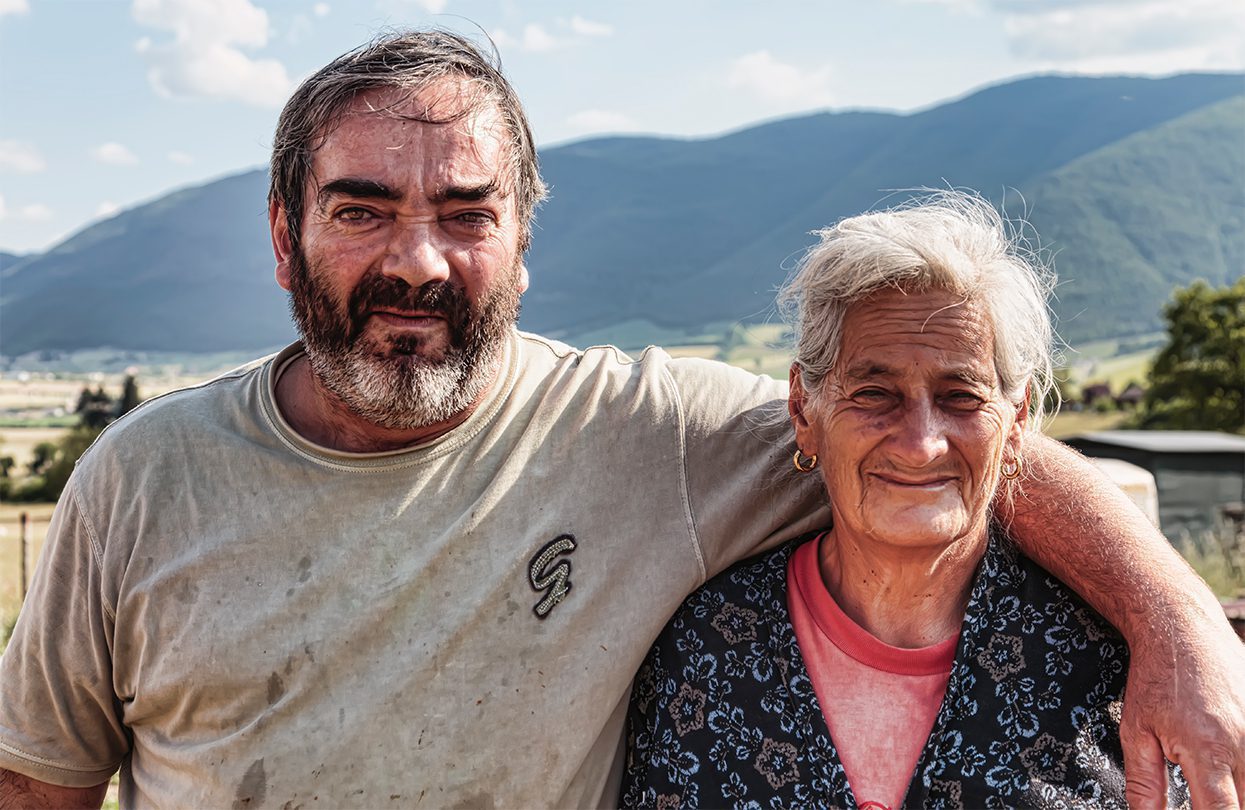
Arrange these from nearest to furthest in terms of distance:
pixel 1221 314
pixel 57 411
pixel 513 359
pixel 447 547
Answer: pixel 447 547
pixel 513 359
pixel 1221 314
pixel 57 411

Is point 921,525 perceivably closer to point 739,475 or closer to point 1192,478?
point 739,475

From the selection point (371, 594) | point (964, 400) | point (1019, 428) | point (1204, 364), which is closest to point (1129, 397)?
point (1204, 364)

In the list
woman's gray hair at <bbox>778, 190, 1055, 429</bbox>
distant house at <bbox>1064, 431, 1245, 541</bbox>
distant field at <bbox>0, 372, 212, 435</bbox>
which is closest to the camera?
woman's gray hair at <bbox>778, 190, 1055, 429</bbox>

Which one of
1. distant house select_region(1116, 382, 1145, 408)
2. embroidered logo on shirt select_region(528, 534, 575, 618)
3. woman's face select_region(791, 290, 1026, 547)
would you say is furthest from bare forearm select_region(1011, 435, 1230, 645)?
distant house select_region(1116, 382, 1145, 408)

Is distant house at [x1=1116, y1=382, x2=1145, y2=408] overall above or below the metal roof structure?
below

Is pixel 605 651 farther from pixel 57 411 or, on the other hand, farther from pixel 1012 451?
pixel 57 411

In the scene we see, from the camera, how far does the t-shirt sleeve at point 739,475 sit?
264 centimetres

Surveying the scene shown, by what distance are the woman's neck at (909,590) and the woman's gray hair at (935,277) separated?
1.30ft

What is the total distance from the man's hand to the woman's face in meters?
0.47

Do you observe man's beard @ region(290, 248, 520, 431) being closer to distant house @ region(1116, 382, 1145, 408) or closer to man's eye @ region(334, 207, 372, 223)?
man's eye @ region(334, 207, 372, 223)

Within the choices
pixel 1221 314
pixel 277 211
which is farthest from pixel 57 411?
pixel 277 211

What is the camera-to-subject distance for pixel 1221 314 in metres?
42.6

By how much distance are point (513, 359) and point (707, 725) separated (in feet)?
3.40

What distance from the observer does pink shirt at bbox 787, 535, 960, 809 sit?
2320mm
